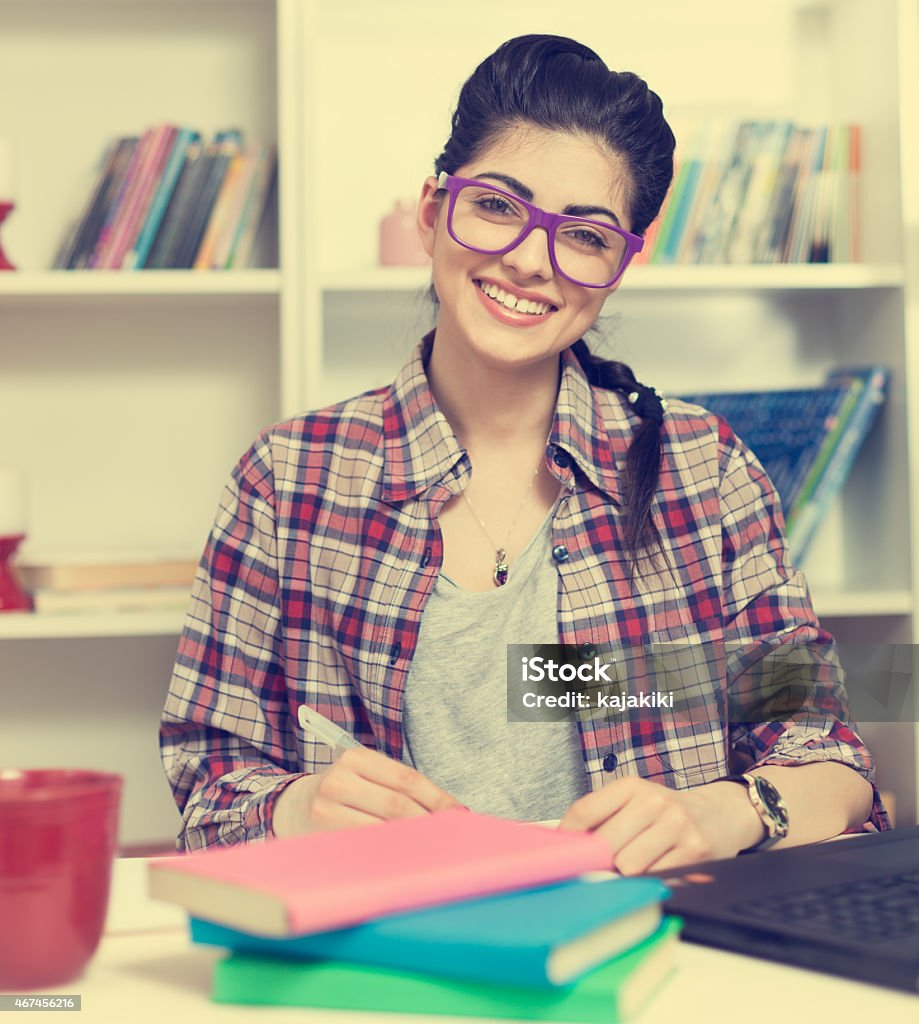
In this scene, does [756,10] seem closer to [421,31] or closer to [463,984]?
[421,31]

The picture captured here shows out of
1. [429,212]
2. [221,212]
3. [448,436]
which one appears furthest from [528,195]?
[221,212]

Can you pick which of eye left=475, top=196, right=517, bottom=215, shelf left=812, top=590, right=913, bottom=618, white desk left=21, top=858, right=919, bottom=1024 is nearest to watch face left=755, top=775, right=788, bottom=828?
white desk left=21, top=858, right=919, bottom=1024

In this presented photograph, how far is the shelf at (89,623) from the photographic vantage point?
1.79 metres

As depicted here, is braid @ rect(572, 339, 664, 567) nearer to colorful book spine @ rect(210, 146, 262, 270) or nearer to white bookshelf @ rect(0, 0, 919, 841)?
white bookshelf @ rect(0, 0, 919, 841)

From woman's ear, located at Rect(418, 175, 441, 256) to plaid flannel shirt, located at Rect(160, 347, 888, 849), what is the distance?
5.9 inches

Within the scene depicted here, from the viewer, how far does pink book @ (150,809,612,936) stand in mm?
521

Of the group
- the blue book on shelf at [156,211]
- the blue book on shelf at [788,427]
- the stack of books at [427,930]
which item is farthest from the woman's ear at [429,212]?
the stack of books at [427,930]

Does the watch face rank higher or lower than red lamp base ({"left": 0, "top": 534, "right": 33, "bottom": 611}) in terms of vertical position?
lower

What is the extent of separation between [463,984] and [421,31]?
6.12 feet

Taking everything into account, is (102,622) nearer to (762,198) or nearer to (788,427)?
(788,427)

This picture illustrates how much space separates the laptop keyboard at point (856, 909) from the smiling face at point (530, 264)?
757 millimetres

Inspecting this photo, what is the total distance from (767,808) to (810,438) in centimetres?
106

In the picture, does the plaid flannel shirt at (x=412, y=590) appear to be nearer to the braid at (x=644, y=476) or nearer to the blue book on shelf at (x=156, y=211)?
the braid at (x=644, y=476)

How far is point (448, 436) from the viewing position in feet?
4.49
